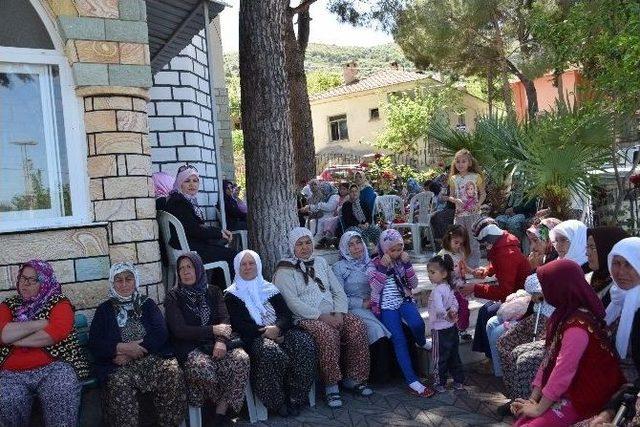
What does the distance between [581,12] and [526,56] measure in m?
13.2

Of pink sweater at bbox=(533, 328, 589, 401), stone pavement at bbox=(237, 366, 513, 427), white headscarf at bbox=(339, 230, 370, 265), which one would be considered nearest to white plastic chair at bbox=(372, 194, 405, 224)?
white headscarf at bbox=(339, 230, 370, 265)

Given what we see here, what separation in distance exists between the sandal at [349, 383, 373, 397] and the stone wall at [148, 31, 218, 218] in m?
3.52

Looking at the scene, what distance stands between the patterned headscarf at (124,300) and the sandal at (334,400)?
1511 millimetres

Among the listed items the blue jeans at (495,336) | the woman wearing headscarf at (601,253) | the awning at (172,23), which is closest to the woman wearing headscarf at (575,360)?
the woman wearing headscarf at (601,253)

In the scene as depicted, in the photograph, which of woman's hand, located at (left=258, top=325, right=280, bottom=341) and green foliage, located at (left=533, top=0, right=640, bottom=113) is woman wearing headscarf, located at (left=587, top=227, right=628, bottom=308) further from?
woman's hand, located at (left=258, top=325, right=280, bottom=341)

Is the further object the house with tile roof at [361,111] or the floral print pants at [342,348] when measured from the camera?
the house with tile roof at [361,111]

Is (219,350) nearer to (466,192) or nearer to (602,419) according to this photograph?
(602,419)

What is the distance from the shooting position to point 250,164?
20.7 ft

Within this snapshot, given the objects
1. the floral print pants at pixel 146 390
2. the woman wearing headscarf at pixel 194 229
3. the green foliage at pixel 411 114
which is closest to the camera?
the floral print pants at pixel 146 390

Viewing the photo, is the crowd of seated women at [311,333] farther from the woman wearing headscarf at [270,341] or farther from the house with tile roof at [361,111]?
the house with tile roof at [361,111]

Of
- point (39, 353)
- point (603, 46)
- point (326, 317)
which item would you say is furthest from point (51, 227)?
point (603, 46)

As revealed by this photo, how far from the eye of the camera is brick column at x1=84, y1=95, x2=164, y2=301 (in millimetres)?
4754

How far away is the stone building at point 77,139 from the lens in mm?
4684

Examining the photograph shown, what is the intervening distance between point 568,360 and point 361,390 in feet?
6.89
